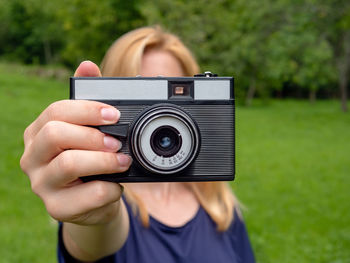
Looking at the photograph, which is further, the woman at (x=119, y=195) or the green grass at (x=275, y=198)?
the green grass at (x=275, y=198)

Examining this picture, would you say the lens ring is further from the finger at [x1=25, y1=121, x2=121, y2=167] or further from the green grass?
the green grass

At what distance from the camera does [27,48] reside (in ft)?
127

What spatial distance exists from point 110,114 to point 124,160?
13cm

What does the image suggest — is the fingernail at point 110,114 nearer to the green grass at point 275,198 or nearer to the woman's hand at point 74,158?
the woman's hand at point 74,158

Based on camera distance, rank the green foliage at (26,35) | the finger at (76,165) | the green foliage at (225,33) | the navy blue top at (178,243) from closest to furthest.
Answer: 1. the finger at (76,165)
2. the navy blue top at (178,243)
3. the green foliage at (225,33)
4. the green foliage at (26,35)

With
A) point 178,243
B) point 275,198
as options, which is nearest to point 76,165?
point 178,243

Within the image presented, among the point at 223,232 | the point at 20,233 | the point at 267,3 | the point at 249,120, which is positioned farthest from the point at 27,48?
the point at 223,232

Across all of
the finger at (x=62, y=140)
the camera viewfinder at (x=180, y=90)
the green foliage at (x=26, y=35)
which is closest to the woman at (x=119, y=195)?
the finger at (x=62, y=140)

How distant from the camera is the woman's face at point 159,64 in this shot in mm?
2047

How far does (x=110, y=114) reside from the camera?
1204 millimetres

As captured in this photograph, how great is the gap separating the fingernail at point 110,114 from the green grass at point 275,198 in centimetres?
322

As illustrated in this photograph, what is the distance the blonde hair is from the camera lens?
0.68m

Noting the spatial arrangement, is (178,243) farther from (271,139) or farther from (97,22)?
(97,22)

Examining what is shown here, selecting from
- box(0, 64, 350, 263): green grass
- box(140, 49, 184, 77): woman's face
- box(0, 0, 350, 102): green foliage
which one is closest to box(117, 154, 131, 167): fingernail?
box(140, 49, 184, 77): woman's face
